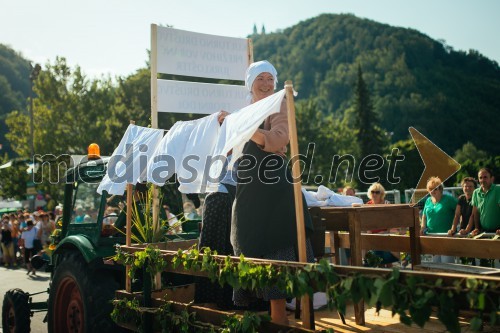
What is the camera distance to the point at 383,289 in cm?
231

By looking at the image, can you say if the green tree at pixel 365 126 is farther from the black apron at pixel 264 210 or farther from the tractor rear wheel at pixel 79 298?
the black apron at pixel 264 210

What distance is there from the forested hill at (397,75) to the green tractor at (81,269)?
85.1 meters

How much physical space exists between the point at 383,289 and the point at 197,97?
12.9ft

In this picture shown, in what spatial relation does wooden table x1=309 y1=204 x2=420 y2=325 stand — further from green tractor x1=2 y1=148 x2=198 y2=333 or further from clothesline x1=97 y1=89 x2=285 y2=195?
green tractor x1=2 y1=148 x2=198 y2=333

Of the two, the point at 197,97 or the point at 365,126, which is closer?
the point at 197,97

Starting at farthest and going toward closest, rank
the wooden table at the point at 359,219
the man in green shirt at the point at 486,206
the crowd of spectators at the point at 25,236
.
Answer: the crowd of spectators at the point at 25,236 → the man in green shirt at the point at 486,206 → the wooden table at the point at 359,219

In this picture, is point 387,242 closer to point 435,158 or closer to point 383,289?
point 435,158

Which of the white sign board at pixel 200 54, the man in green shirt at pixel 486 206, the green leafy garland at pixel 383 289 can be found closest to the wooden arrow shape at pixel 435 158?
the green leafy garland at pixel 383 289

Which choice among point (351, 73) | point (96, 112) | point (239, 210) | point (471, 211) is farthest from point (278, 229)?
point (351, 73)

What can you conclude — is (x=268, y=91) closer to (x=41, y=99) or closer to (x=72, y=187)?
(x=72, y=187)

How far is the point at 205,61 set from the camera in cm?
592

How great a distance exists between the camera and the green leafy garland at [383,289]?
2141mm

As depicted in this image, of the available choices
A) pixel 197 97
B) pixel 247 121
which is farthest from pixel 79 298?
pixel 247 121

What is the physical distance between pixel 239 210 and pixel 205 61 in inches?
113
